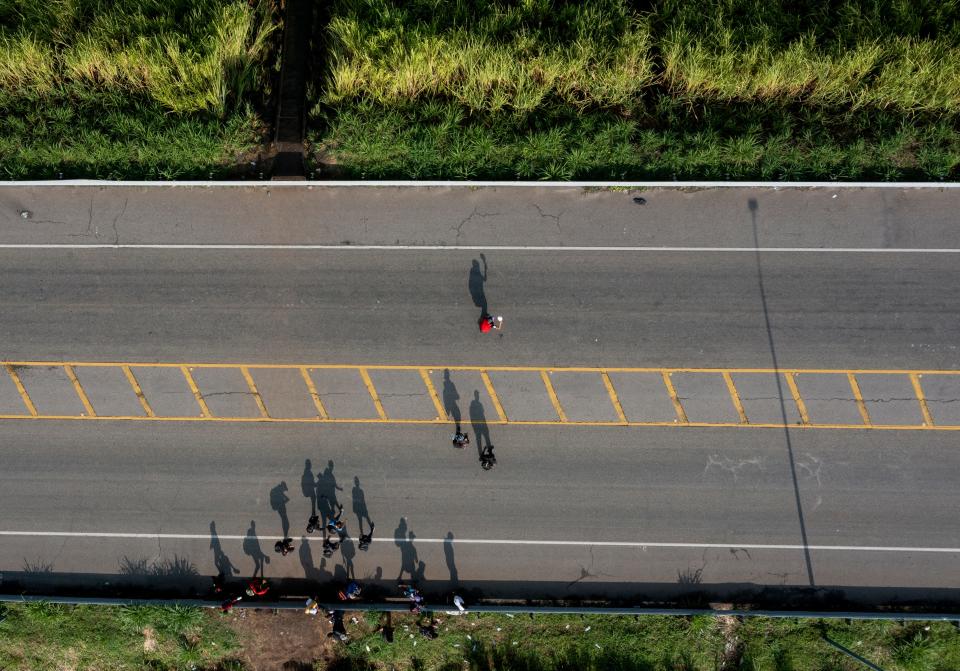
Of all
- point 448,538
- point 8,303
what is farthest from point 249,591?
point 8,303

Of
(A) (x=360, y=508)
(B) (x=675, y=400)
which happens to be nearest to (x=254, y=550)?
(A) (x=360, y=508)

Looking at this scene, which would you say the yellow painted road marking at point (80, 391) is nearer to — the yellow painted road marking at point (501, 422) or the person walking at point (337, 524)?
the yellow painted road marking at point (501, 422)

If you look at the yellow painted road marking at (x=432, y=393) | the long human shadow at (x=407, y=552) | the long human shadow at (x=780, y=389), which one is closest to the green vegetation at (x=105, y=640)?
the long human shadow at (x=407, y=552)

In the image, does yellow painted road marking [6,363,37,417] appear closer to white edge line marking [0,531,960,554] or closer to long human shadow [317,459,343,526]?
white edge line marking [0,531,960,554]

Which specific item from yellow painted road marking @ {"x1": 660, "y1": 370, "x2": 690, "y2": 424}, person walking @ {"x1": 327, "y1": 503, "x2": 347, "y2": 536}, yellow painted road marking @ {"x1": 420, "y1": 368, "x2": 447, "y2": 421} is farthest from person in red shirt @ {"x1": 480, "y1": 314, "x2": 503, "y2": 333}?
person walking @ {"x1": 327, "y1": 503, "x2": 347, "y2": 536}

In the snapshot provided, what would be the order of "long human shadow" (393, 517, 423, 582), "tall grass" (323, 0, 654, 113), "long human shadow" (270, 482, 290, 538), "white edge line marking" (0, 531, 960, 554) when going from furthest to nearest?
"long human shadow" (270, 482, 290, 538)
"long human shadow" (393, 517, 423, 582)
"white edge line marking" (0, 531, 960, 554)
"tall grass" (323, 0, 654, 113)

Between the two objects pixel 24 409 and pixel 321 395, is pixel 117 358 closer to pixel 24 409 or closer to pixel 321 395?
pixel 24 409
